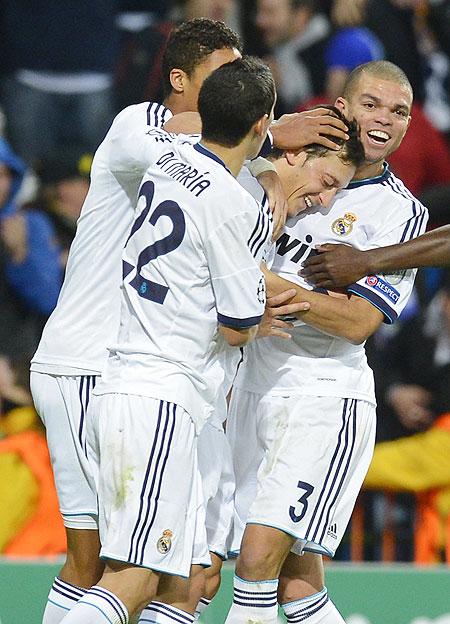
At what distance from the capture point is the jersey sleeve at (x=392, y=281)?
522cm

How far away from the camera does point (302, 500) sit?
520 cm

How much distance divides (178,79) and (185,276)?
968mm

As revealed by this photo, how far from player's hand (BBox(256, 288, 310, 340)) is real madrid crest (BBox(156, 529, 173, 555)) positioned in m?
0.82

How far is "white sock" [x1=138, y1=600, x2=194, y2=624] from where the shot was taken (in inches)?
186

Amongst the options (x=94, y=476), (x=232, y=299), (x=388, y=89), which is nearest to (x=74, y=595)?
(x=94, y=476)

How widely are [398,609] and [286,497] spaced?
5.81 feet

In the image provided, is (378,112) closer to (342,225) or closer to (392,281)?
(342,225)

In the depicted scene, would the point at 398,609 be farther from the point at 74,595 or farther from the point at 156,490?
the point at 156,490

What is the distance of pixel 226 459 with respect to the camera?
5160mm

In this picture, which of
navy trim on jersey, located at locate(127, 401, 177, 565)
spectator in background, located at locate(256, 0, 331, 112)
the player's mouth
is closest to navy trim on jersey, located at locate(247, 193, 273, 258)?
navy trim on jersey, located at locate(127, 401, 177, 565)

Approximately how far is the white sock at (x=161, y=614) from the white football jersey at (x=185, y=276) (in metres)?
0.63

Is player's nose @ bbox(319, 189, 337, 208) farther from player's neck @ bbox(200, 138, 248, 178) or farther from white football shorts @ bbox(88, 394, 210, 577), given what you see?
white football shorts @ bbox(88, 394, 210, 577)

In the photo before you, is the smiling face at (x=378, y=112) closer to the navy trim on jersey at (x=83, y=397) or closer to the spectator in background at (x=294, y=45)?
the navy trim on jersey at (x=83, y=397)

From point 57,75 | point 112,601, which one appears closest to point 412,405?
point 57,75
